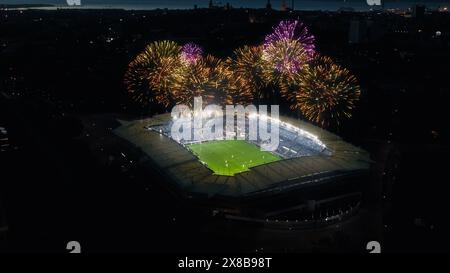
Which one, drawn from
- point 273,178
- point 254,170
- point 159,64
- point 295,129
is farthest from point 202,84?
point 273,178

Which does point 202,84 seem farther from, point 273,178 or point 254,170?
point 273,178

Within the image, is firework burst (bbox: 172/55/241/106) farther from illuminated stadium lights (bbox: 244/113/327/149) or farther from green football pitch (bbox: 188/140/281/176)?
green football pitch (bbox: 188/140/281/176)

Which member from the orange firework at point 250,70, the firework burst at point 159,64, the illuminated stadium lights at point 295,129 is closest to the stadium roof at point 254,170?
the illuminated stadium lights at point 295,129

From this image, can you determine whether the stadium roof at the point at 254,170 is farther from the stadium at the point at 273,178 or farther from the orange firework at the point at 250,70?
the orange firework at the point at 250,70

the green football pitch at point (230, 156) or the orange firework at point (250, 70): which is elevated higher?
the orange firework at point (250, 70)

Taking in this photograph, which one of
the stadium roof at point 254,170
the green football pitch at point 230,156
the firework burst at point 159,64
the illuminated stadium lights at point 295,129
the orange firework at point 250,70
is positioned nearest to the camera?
the stadium roof at point 254,170
